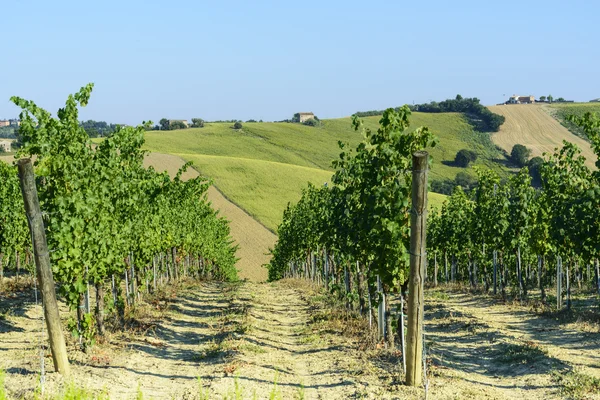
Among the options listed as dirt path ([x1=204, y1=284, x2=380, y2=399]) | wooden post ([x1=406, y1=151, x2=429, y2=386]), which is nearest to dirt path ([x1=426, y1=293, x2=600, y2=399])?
wooden post ([x1=406, y1=151, x2=429, y2=386])

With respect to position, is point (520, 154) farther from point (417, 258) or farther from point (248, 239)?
point (417, 258)

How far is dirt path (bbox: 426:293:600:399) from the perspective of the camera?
12476 mm

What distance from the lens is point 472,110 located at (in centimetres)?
14350

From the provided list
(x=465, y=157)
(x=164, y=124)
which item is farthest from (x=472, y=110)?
(x=164, y=124)

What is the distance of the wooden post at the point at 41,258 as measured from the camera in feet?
37.1

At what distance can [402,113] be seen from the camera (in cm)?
1531

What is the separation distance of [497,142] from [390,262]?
113814mm

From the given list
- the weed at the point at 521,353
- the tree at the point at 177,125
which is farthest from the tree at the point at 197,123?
the weed at the point at 521,353

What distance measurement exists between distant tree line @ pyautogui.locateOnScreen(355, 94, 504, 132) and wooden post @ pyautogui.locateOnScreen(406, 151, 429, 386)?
111070 millimetres

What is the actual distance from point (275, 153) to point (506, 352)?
101 meters

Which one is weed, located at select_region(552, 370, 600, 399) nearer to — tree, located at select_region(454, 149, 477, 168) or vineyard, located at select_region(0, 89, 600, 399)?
vineyard, located at select_region(0, 89, 600, 399)

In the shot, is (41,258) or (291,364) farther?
(291,364)

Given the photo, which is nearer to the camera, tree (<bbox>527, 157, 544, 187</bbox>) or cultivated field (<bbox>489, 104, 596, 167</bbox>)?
tree (<bbox>527, 157, 544, 187</bbox>)

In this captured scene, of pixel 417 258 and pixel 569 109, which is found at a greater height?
pixel 569 109
